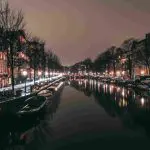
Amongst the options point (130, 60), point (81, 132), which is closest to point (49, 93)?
point (81, 132)

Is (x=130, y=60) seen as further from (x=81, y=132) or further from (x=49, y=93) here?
(x=81, y=132)

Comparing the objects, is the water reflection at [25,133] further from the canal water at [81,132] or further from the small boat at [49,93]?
the small boat at [49,93]

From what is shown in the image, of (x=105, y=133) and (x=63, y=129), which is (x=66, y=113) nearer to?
(x=63, y=129)

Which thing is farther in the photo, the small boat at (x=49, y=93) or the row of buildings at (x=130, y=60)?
the row of buildings at (x=130, y=60)

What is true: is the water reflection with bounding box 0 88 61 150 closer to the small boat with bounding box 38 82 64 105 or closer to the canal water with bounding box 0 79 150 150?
the canal water with bounding box 0 79 150 150

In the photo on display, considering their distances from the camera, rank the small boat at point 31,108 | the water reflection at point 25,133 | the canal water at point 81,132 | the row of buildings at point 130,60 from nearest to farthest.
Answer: the canal water at point 81,132 → the water reflection at point 25,133 → the small boat at point 31,108 → the row of buildings at point 130,60

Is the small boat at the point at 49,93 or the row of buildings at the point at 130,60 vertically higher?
the row of buildings at the point at 130,60

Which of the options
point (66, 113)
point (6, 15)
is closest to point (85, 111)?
point (66, 113)

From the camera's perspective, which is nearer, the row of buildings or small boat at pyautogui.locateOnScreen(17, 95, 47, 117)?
small boat at pyautogui.locateOnScreen(17, 95, 47, 117)

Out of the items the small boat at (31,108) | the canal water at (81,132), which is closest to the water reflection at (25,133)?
the canal water at (81,132)

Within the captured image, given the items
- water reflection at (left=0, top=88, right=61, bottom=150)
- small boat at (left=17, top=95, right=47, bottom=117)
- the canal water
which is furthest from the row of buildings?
water reflection at (left=0, top=88, right=61, bottom=150)

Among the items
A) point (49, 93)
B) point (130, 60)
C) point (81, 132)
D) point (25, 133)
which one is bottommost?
point (25, 133)

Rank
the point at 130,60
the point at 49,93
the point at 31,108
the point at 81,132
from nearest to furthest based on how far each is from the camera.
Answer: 1. the point at 81,132
2. the point at 31,108
3. the point at 49,93
4. the point at 130,60

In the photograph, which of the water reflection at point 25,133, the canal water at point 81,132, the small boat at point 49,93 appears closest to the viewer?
the canal water at point 81,132
